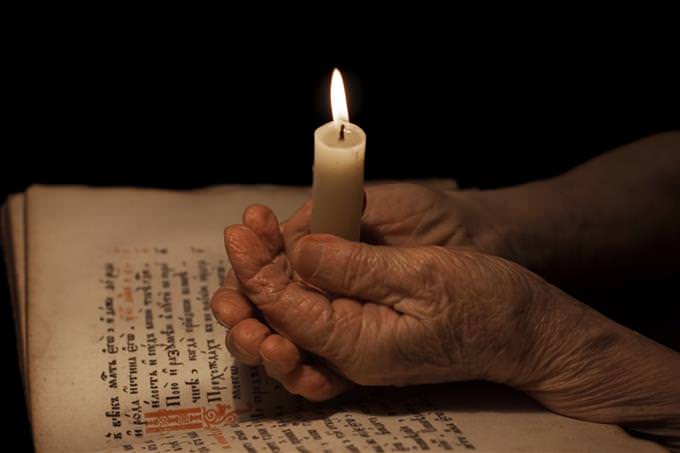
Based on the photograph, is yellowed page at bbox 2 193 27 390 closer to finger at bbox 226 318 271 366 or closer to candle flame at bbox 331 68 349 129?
finger at bbox 226 318 271 366

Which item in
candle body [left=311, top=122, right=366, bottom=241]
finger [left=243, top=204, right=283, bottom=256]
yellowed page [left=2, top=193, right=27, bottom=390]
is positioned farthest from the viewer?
yellowed page [left=2, top=193, right=27, bottom=390]

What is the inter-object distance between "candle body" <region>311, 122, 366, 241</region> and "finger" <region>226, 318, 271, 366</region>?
107mm

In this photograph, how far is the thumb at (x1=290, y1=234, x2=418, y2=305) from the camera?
3.15ft

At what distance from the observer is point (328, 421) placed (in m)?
1.00

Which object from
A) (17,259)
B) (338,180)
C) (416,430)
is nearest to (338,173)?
(338,180)

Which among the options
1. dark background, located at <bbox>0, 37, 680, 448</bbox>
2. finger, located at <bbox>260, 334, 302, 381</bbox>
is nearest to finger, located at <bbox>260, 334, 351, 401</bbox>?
finger, located at <bbox>260, 334, 302, 381</bbox>

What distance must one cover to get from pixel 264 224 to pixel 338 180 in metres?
0.13

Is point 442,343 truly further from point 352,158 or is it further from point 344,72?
point 344,72

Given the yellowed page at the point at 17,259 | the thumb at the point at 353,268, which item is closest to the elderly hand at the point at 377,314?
the thumb at the point at 353,268

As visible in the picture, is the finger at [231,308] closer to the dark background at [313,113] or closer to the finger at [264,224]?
the finger at [264,224]

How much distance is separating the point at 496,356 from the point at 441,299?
84mm

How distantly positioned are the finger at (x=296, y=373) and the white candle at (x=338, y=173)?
0.11 metres

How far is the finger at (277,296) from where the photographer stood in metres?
0.96

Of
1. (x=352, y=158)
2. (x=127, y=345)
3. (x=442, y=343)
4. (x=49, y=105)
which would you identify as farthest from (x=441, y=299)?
(x=49, y=105)
